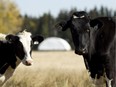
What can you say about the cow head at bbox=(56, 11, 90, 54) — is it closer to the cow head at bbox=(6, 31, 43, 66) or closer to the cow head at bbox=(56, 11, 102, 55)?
the cow head at bbox=(56, 11, 102, 55)

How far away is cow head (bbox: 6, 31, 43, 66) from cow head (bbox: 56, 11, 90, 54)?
4.66ft

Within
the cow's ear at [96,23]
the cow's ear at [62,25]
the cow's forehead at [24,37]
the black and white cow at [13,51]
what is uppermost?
the cow's ear at [96,23]

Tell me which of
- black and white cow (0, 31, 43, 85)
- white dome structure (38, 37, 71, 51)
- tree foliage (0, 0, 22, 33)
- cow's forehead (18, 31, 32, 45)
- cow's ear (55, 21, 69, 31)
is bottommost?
white dome structure (38, 37, 71, 51)

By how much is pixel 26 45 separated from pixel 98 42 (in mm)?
1871

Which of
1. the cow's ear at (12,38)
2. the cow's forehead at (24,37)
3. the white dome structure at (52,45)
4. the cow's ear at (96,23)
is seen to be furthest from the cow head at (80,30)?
the white dome structure at (52,45)

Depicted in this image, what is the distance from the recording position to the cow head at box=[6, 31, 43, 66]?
32.6 feet

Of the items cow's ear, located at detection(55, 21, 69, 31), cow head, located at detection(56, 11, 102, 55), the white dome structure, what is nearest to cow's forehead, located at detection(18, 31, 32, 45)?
cow's ear, located at detection(55, 21, 69, 31)

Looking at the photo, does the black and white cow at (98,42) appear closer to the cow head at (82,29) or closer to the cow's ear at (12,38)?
the cow head at (82,29)

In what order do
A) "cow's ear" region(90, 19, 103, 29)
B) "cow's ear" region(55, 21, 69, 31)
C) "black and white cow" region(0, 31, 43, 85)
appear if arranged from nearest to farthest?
"cow's ear" region(90, 19, 103, 29) → "cow's ear" region(55, 21, 69, 31) → "black and white cow" region(0, 31, 43, 85)

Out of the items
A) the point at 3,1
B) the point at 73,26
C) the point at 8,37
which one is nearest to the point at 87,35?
the point at 73,26

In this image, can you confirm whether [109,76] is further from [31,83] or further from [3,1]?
[3,1]

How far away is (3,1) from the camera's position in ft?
239

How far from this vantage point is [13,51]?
10.4 m

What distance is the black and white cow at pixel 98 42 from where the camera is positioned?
875 centimetres
